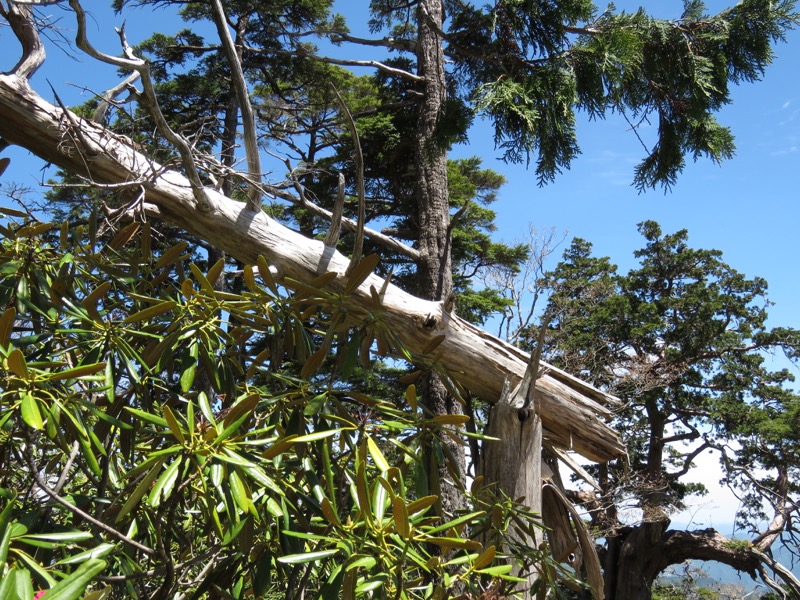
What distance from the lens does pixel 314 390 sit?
1.37 meters

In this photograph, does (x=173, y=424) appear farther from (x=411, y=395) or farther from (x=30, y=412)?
(x=411, y=395)

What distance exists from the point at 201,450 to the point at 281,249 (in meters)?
1.23

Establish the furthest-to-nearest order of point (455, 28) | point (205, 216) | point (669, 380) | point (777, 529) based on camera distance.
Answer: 1. point (669, 380)
2. point (777, 529)
3. point (455, 28)
4. point (205, 216)

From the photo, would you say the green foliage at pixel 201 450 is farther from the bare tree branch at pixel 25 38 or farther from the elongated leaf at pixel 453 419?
the bare tree branch at pixel 25 38

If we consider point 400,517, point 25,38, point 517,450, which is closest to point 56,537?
point 400,517

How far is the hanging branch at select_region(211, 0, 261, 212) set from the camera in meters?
1.90

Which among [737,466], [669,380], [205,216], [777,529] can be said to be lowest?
[205,216]

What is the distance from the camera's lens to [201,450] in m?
0.94

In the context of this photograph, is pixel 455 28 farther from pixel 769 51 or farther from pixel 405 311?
pixel 405 311

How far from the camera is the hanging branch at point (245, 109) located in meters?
1.90

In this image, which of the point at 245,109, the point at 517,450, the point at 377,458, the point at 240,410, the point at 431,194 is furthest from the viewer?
the point at 431,194

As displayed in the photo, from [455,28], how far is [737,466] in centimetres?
866

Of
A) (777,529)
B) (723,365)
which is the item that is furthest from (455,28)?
(777,529)

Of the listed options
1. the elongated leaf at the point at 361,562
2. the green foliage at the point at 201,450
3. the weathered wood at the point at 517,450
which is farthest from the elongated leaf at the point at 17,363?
the weathered wood at the point at 517,450
